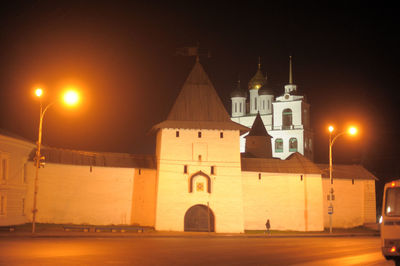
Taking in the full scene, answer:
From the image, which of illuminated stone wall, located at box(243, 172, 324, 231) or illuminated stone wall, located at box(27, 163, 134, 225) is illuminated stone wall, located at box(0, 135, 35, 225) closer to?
illuminated stone wall, located at box(27, 163, 134, 225)

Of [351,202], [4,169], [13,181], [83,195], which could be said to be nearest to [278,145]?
[351,202]

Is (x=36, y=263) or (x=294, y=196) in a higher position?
(x=294, y=196)

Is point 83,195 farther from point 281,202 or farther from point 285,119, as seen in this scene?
point 285,119

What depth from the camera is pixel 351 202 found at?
4409cm

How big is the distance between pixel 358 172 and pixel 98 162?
71.3 ft

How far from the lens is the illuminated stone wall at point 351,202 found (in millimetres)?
43500

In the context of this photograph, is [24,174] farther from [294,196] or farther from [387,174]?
[387,174]

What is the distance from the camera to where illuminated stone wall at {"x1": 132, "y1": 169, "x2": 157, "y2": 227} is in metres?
36.8

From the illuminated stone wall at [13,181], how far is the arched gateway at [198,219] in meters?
10.3

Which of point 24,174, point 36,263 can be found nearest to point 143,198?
point 24,174

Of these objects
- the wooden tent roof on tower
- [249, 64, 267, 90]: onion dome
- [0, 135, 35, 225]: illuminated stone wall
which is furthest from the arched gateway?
[249, 64, 267, 90]: onion dome

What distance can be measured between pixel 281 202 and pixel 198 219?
625cm

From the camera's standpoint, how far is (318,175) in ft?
132

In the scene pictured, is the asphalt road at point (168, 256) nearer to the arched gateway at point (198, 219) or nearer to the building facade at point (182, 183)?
the building facade at point (182, 183)
